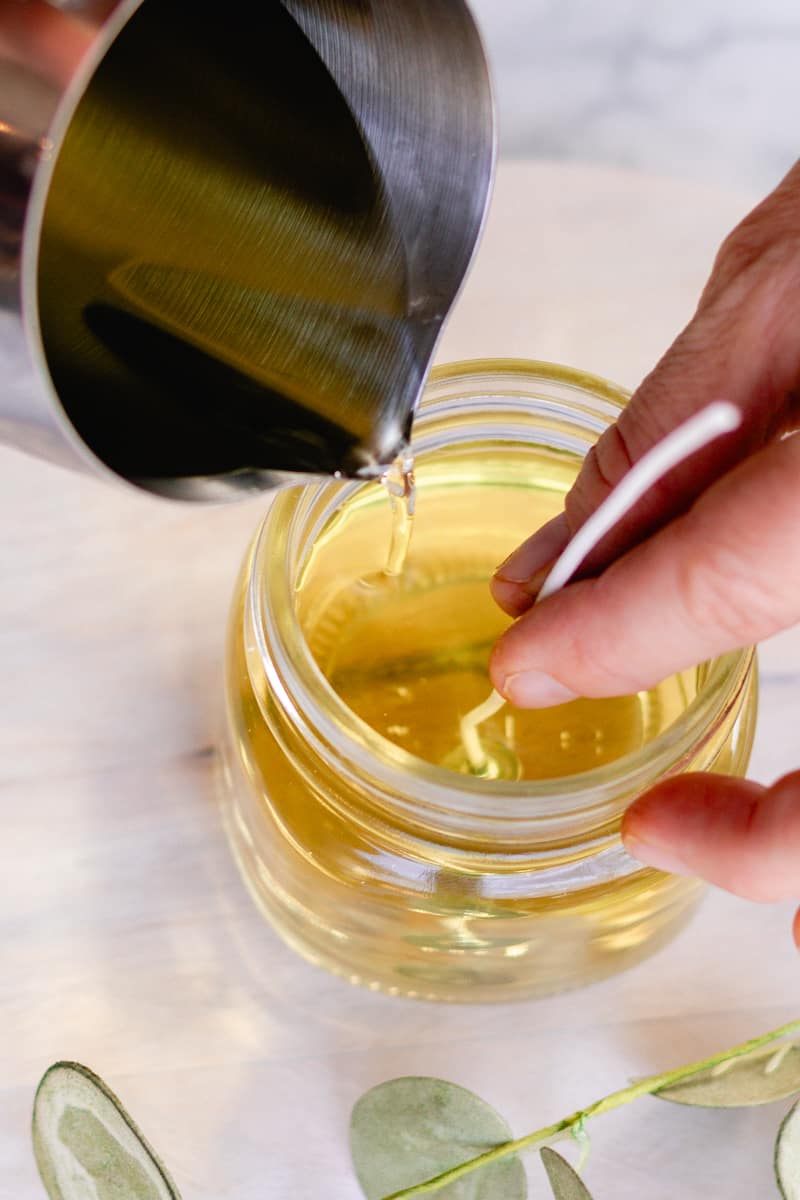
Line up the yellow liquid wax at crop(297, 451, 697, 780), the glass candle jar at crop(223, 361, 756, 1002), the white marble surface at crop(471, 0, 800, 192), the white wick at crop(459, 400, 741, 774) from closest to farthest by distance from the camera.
A: the white wick at crop(459, 400, 741, 774) → the glass candle jar at crop(223, 361, 756, 1002) → the yellow liquid wax at crop(297, 451, 697, 780) → the white marble surface at crop(471, 0, 800, 192)

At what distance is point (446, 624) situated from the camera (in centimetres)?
66

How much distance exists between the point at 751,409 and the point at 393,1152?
317mm

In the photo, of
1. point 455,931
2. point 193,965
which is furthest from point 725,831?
point 193,965

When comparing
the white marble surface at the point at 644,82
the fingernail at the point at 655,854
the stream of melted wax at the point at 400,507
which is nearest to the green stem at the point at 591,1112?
the fingernail at the point at 655,854

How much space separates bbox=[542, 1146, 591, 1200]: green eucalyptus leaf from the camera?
1.83 feet

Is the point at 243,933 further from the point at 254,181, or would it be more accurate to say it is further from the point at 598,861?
the point at 254,181

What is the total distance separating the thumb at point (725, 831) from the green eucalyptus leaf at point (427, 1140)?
150mm

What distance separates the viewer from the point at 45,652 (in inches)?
26.8

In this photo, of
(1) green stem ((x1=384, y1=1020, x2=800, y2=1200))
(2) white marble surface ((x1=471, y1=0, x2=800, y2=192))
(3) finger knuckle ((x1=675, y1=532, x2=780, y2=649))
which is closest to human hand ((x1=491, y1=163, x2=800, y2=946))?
(3) finger knuckle ((x1=675, y1=532, x2=780, y2=649))

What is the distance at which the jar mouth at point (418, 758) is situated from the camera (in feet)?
1.59

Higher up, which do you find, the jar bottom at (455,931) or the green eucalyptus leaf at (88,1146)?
the jar bottom at (455,931)

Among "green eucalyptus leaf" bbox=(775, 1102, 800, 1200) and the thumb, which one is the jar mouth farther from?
"green eucalyptus leaf" bbox=(775, 1102, 800, 1200)

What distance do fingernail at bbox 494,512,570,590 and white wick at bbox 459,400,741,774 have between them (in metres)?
0.02

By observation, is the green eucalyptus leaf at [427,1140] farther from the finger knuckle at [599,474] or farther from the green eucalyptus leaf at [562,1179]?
the finger knuckle at [599,474]
